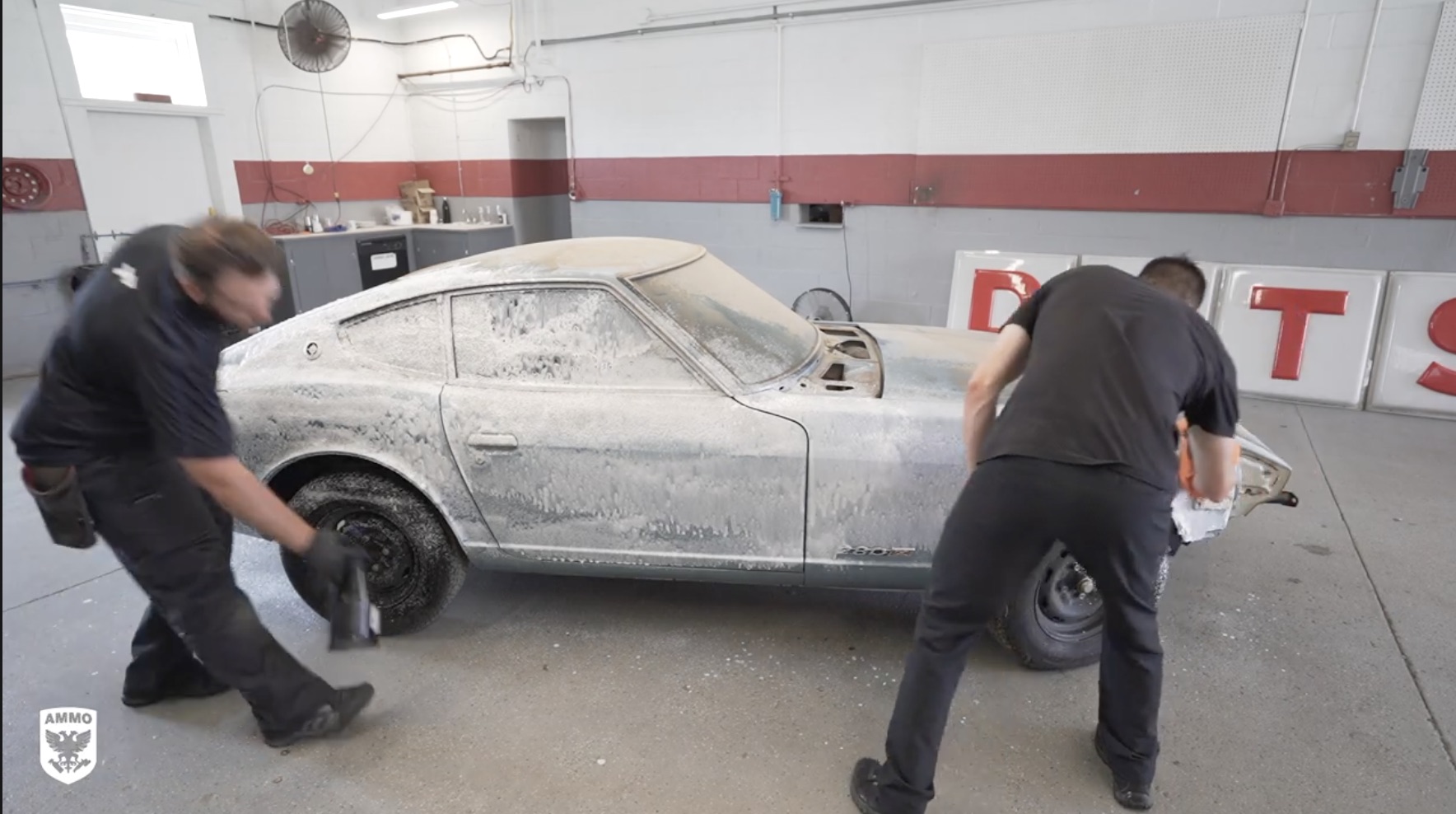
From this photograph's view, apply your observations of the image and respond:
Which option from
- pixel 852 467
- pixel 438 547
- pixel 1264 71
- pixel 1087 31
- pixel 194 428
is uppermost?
pixel 1087 31

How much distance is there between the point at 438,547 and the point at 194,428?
100cm

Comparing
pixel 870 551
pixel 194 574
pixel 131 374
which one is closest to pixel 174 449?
pixel 131 374

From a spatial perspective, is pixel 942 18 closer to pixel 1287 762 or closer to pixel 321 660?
pixel 1287 762

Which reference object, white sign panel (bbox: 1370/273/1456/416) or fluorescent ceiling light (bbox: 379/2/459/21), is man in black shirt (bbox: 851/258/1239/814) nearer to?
white sign panel (bbox: 1370/273/1456/416)

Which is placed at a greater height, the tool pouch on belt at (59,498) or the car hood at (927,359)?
the car hood at (927,359)

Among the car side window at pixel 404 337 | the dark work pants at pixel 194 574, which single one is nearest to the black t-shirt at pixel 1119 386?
the car side window at pixel 404 337

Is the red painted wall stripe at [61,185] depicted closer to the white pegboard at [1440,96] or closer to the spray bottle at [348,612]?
the spray bottle at [348,612]

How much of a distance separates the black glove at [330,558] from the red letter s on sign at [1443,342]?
6520mm

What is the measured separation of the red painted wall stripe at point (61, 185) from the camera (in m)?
6.54

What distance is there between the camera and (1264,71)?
5.30 metres

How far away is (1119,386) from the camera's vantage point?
5.98ft

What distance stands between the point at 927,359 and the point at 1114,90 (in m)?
4.05

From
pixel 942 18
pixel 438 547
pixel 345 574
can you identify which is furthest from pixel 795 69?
pixel 345 574

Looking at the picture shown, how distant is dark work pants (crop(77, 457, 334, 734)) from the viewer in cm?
213
